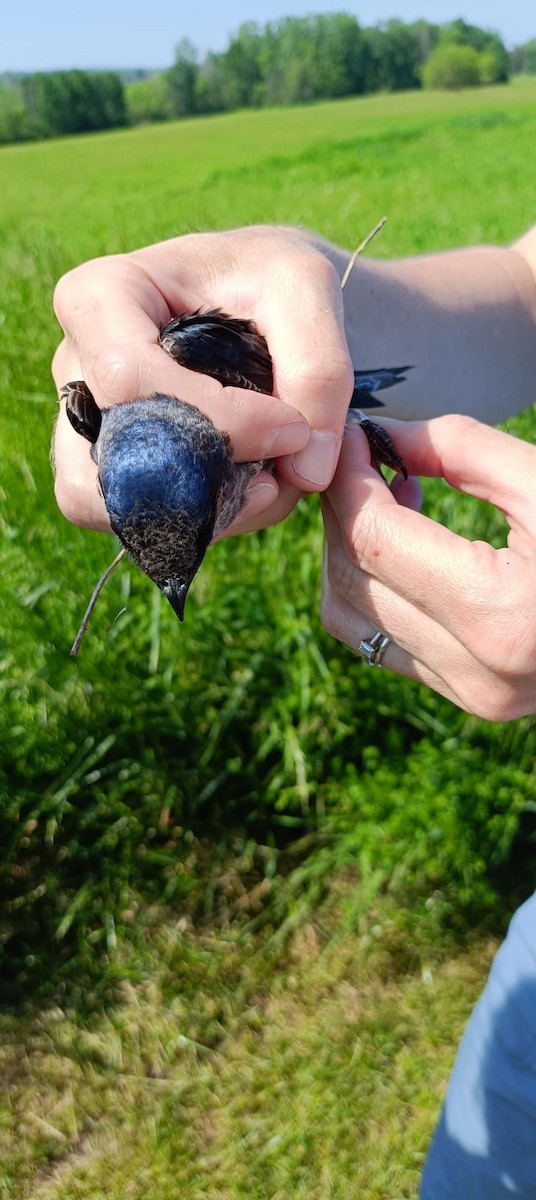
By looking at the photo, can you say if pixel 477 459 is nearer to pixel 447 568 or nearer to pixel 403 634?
pixel 447 568

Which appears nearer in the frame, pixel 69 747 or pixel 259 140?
pixel 69 747

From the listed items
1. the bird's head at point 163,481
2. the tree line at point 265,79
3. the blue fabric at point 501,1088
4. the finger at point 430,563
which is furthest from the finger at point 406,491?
the tree line at point 265,79

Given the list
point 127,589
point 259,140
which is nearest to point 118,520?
point 127,589

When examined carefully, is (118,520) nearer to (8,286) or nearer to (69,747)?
(69,747)

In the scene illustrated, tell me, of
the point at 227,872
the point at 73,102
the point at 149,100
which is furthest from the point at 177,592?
the point at 149,100

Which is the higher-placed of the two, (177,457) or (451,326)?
(451,326)

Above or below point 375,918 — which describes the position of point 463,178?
above
